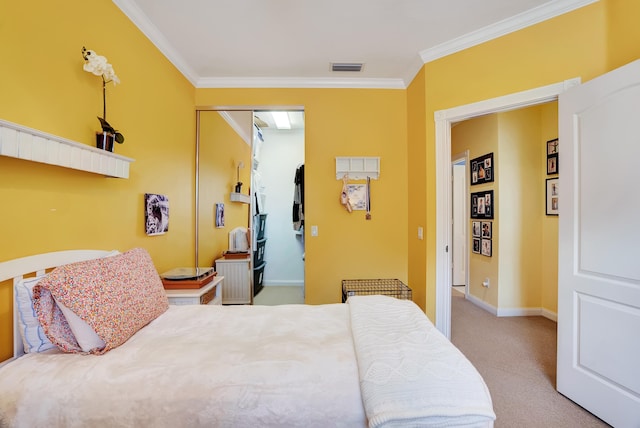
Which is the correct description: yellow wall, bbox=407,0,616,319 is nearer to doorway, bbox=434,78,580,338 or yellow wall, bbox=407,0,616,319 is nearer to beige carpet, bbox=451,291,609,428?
doorway, bbox=434,78,580,338

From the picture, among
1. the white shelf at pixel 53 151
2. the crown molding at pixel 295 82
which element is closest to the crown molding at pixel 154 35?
the crown molding at pixel 295 82

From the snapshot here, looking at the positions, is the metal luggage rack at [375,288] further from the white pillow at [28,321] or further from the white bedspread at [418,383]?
the white pillow at [28,321]

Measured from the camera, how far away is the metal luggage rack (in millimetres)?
2592

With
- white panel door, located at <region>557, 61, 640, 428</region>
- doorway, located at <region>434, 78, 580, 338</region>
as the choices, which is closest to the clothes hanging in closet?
doorway, located at <region>434, 78, 580, 338</region>

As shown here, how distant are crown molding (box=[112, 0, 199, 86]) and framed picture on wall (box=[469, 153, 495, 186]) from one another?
3779 mm

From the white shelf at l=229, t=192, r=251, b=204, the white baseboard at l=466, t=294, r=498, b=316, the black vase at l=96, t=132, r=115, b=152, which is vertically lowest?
the white baseboard at l=466, t=294, r=498, b=316

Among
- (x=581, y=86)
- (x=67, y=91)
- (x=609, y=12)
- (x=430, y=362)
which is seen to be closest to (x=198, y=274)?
(x=67, y=91)

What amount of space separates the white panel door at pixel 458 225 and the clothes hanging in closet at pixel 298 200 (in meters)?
3.09

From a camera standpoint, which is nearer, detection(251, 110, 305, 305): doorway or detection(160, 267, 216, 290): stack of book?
detection(160, 267, 216, 290): stack of book

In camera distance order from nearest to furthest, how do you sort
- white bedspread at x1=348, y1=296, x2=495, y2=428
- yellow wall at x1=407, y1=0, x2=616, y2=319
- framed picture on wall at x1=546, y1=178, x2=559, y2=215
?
white bedspread at x1=348, y1=296, x2=495, y2=428 < yellow wall at x1=407, y1=0, x2=616, y2=319 < framed picture on wall at x1=546, y1=178, x2=559, y2=215

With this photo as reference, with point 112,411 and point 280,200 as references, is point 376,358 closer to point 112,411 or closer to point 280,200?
point 112,411

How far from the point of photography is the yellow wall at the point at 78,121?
111 centimetres

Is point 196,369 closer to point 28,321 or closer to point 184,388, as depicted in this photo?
point 184,388

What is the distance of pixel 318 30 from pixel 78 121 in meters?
1.81
